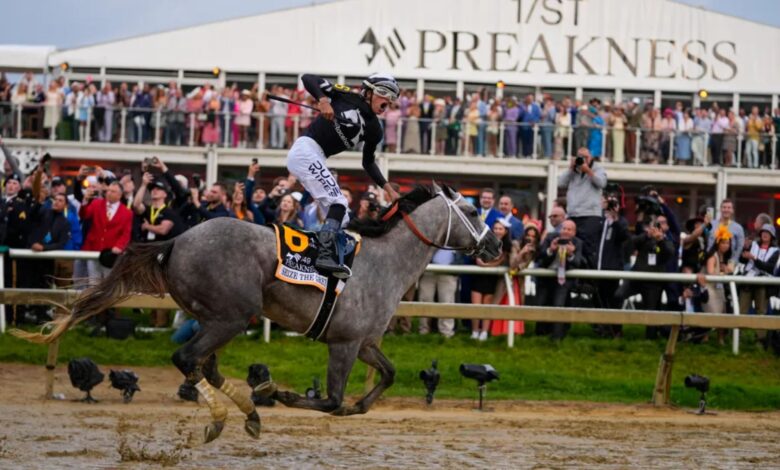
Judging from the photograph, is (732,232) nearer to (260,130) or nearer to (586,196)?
(586,196)

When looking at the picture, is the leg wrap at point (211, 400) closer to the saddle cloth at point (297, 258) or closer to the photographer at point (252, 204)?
the saddle cloth at point (297, 258)

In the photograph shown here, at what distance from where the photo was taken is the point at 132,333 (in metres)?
16.8

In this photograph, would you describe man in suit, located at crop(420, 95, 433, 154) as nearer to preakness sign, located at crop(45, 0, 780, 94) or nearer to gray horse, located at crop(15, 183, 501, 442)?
preakness sign, located at crop(45, 0, 780, 94)

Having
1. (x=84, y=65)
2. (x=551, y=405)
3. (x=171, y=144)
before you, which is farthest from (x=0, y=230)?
(x=84, y=65)

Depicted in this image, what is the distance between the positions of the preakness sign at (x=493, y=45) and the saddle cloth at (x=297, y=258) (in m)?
24.9

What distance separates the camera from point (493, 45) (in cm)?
3534

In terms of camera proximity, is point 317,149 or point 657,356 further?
point 657,356

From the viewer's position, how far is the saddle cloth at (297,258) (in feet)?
32.1

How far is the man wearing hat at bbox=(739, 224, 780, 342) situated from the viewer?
56.3 feet

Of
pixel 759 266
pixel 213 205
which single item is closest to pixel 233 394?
pixel 213 205

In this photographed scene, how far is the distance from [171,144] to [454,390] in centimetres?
1504

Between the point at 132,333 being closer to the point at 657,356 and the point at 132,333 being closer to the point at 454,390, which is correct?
the point at 454,390

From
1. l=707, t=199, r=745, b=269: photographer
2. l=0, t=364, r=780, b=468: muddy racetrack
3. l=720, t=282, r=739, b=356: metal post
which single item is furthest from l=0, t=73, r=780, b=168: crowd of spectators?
l=0, t=364, r=780, b=468: muddy racetrack

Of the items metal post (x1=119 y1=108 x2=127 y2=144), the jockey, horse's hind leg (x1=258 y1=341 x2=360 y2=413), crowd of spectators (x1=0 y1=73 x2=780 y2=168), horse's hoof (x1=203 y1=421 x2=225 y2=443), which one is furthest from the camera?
metal post (x1=119 y1=108 x2=127 y2=144)
